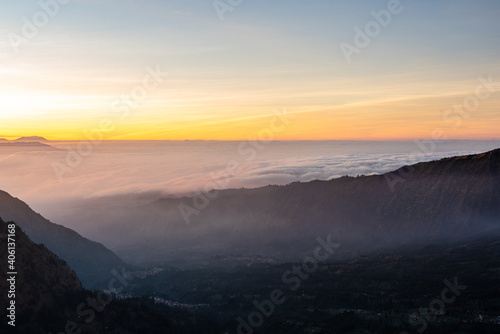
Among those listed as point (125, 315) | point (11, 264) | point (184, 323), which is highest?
point (11, 264)

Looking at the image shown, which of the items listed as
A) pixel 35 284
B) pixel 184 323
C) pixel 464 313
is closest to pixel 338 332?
pixel 464 313

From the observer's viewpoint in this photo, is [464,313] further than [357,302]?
No

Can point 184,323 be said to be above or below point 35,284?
below

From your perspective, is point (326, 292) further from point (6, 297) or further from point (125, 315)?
point (6, 297)

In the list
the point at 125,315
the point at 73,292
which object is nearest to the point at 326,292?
the point at 125,315

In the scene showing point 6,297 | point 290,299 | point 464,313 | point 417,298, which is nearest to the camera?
point 6,297

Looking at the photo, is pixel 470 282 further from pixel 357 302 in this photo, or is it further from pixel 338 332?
pixel 338 332

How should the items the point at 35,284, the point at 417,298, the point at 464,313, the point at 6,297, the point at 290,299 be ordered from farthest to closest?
the point at 290,299, the point at 417,298, the point at 464,313, the point at 35,284, the point at 6,297

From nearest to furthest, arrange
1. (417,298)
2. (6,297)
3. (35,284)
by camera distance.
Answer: (6,297) → (35,284) → (417,298)

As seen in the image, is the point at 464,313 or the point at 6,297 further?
the point at 464,313
